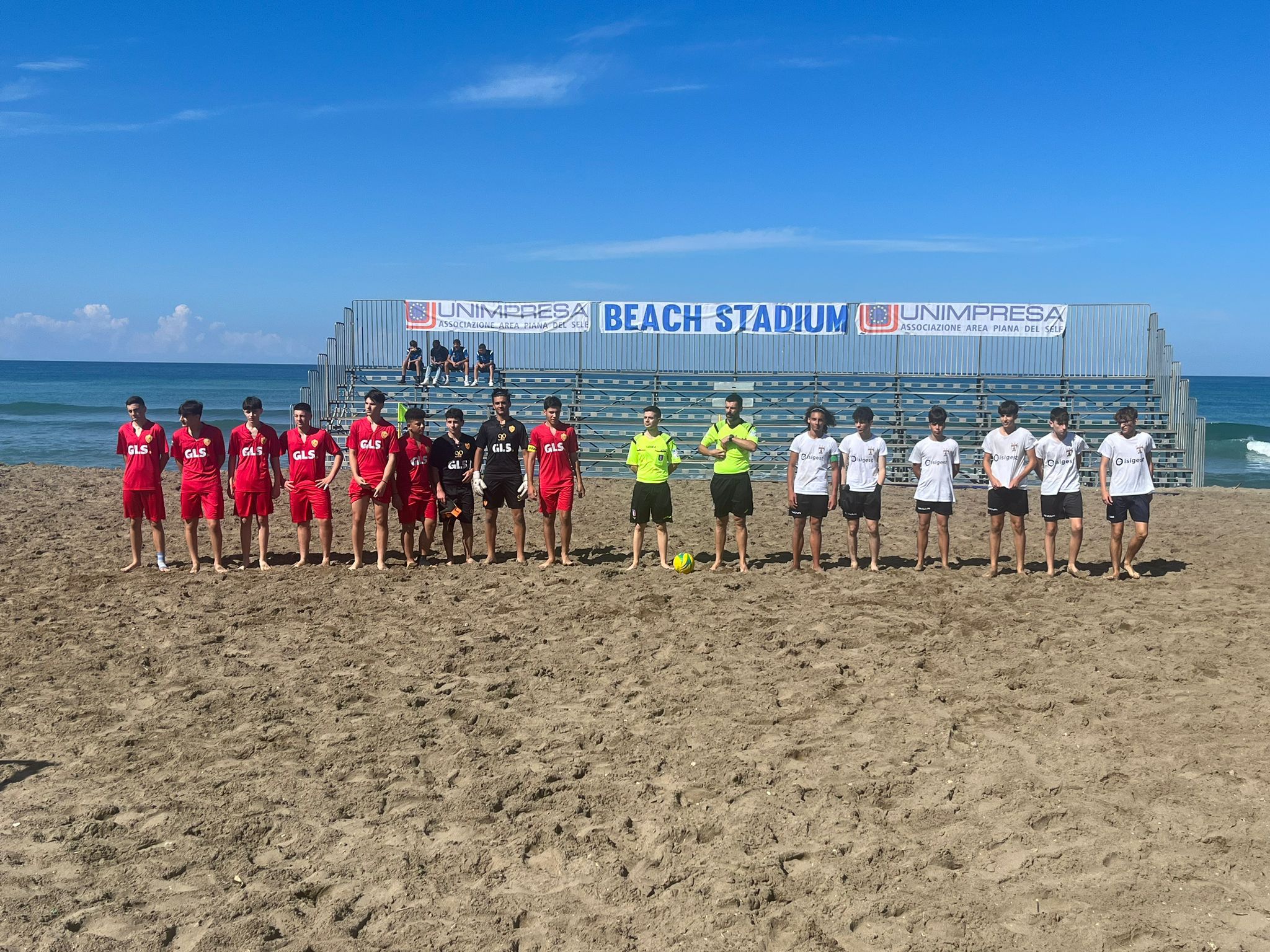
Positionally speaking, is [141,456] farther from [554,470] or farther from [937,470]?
[937,470]

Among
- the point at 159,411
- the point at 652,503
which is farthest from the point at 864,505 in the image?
the point at 159,411

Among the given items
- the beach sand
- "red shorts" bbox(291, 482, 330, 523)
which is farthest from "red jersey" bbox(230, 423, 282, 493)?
the beach sand

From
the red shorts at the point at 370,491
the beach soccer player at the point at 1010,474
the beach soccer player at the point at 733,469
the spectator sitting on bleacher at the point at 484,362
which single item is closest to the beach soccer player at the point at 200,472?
the red shorts at the point at 370,491

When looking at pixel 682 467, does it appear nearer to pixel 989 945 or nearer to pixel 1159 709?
pixel 1159 709

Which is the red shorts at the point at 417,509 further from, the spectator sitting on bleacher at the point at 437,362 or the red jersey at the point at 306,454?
the spectator sitting on bleacher at the point at 437,362

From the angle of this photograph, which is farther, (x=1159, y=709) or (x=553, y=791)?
(x=1159, y=709)

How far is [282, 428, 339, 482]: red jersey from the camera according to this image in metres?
8.94

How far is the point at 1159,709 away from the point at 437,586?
586 cm

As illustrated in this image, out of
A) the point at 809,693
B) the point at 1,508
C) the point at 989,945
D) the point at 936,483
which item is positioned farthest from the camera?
the point at 1,508

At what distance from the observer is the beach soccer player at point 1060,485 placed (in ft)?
29.0

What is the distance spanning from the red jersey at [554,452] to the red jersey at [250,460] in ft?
8.49

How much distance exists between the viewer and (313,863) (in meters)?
3.81

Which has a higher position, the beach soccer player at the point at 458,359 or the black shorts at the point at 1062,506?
the beach soccer player at the point at 458,359

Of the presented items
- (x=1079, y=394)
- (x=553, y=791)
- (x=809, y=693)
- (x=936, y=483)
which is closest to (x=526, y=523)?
(x=936, y=483)
